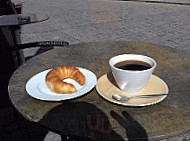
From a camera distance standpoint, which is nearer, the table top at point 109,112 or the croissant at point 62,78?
the table top at point 109,112

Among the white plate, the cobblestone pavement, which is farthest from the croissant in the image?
the cobblestone pavement

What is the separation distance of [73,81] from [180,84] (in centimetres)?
56

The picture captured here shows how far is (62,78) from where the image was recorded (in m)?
1.25

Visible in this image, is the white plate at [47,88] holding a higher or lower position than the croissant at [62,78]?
lower

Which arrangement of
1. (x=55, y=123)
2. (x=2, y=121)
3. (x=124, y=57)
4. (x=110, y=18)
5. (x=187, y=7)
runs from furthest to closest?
(x=187, y=7)
(x=110, y=18)
(x=2, y=121)
(x=124, y=57)
(x=55, y=123)

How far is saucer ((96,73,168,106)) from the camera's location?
1.06m

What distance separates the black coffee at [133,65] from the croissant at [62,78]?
209 millimetres

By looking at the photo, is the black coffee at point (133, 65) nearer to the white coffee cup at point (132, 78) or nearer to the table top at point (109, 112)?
the white coffee cup at point (132, 78)

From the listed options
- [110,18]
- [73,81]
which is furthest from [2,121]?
[110,18]

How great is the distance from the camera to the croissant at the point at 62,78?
114cm

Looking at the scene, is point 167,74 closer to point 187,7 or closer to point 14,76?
point 14,76

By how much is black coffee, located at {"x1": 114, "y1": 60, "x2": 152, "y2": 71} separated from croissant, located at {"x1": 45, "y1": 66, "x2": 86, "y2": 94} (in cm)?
21

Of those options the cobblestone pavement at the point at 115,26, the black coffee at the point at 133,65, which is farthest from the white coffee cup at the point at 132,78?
the cobblestone pavement at the point at 115,26

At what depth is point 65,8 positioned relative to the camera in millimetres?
9969
